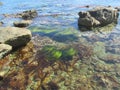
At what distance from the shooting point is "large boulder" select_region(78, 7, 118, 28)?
51.8ft

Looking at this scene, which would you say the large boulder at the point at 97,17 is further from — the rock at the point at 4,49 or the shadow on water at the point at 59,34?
the rock at the point at 4,49

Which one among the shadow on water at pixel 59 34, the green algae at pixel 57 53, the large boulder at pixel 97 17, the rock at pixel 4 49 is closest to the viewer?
the rock at pixel 4 49

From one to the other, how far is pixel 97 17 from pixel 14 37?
6923 millimetres

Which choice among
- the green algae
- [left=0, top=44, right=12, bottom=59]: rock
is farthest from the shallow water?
[left=0, top=44, right=12, bottom=59]: rock

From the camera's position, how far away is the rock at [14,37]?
11.8 metres

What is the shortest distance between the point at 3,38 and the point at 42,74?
3.47 metres

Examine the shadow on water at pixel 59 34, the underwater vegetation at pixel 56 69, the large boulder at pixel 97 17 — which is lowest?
the underwater vegetation at pixel 56 69

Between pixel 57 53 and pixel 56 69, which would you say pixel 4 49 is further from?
pixel 56 69

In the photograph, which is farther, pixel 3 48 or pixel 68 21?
pixel 68 21

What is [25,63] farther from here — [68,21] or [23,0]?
[23,0]

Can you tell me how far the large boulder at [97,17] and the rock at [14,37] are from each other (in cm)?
482

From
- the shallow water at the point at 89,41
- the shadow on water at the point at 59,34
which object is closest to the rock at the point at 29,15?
the shallow water at the point at 89,41

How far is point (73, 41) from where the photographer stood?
42.8 feet

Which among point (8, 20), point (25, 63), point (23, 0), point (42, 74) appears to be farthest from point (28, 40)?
point (23, 0)
